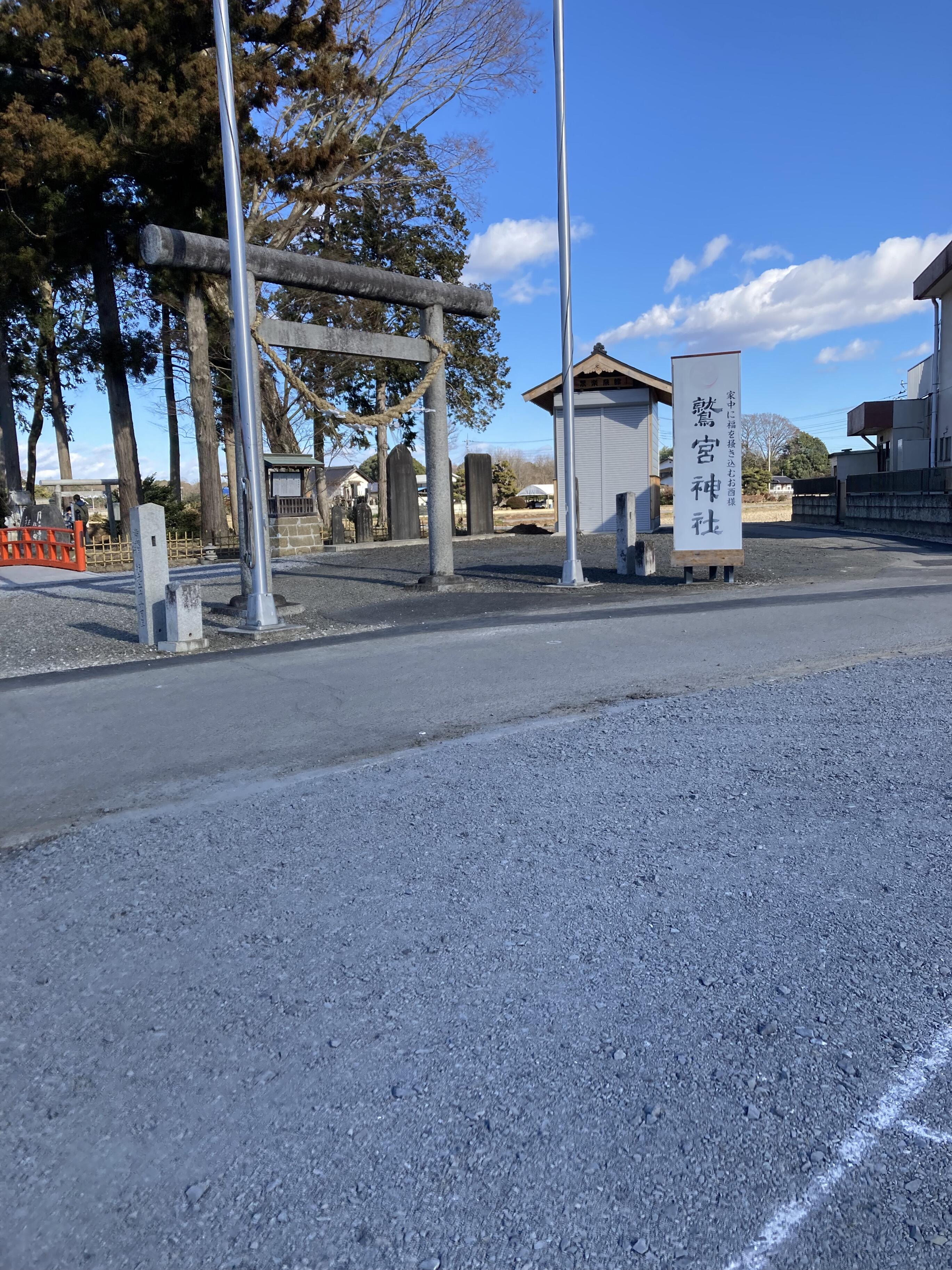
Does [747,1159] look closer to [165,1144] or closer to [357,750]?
[165,1144]

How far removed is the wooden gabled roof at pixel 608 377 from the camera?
25.3 m

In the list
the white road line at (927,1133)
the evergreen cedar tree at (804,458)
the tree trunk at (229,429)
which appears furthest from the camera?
the evergreen cedar tree at (804,458)

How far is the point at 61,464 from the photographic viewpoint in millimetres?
41281

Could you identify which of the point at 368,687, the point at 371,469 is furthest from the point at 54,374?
the point at 371,469

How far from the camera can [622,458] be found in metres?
26.2

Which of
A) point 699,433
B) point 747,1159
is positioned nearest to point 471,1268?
point 747,1159

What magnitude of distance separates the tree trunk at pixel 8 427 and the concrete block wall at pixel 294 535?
30.2 feet

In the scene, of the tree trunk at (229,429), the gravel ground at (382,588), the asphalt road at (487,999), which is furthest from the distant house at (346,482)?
the asphalt road at (487,999)

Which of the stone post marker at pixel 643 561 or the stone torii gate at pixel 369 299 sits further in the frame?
the stone post marker at pixel 643 561

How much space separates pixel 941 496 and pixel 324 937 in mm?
21912

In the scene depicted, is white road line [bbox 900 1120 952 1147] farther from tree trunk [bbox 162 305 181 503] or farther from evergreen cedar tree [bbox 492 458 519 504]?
evergreen cedar tree [bbox 492 458 519 504]

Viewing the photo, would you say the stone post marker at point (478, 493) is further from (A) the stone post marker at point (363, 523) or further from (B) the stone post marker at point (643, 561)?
(B) the stone post marker at point (643, 561)

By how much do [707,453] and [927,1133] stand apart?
11.9 metres

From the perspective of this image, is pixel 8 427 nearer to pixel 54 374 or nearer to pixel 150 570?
pixel 54 374
